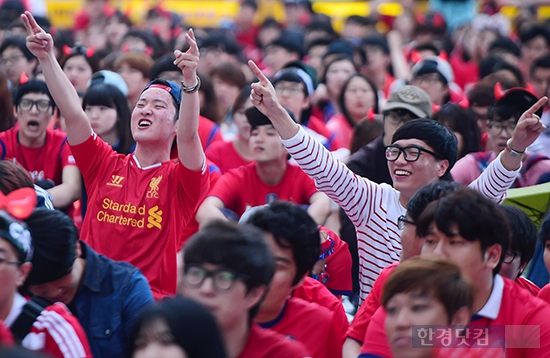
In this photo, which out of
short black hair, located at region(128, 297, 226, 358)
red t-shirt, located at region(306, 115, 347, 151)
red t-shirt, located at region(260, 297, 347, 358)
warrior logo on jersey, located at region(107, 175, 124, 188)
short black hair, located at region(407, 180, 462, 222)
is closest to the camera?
short black hair, located at region(128, 297, 226, 358)

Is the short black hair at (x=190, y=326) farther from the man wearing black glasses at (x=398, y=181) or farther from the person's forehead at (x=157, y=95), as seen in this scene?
the person's forehead at (x=157, y=95)

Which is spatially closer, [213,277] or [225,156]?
[213,277]

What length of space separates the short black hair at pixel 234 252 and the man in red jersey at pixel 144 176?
55.0 inches

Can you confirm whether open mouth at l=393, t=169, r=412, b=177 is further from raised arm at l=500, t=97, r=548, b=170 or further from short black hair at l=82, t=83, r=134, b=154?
short black hair at l=82, t=83, r=134, b=154

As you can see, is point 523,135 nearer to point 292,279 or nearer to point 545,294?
point 545,294

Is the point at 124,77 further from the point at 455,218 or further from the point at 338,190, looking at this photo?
the point at 455,218

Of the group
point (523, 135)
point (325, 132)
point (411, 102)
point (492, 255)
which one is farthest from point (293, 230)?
point (325, 132)

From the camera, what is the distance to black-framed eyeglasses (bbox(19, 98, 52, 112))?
19.4 feet

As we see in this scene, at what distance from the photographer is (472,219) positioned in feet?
10.6

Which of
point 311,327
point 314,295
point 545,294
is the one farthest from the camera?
point 314,295

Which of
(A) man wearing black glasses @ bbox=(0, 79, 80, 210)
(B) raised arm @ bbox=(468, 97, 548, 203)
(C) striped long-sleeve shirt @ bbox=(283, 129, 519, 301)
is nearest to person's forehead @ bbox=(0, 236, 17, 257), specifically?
(C) striped long-sleeve shirt @ bbox=(283, 129, 519, 301)

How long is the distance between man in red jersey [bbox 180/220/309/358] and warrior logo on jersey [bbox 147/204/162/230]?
1.46 metres

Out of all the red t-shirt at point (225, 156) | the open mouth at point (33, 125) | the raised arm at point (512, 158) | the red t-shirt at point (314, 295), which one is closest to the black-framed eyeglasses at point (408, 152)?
the raised arm at point (512, 158)

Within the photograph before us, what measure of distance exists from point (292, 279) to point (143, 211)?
4.26ft
